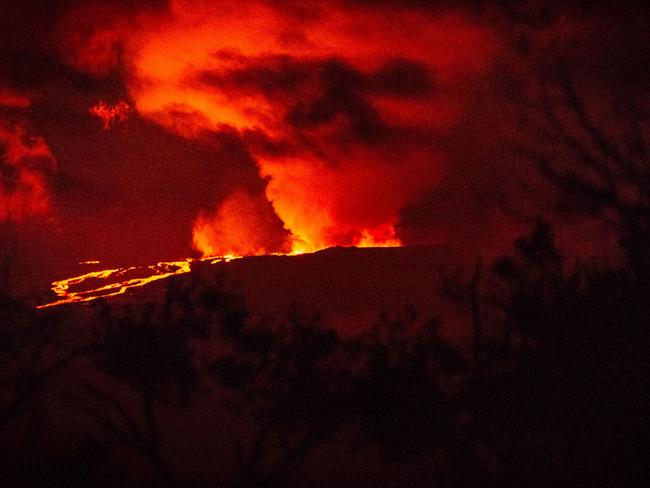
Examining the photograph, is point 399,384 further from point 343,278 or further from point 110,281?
point 343,278

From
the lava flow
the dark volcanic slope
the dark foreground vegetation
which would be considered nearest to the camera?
the dark foreground vegetation

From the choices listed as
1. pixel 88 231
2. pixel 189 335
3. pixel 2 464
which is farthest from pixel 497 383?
pixel 88 231

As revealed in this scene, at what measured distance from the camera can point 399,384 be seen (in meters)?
15.8

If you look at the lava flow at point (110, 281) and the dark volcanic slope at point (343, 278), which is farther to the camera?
the dark volcanic slope at point (343, 278)

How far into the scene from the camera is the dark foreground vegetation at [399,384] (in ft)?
36.1

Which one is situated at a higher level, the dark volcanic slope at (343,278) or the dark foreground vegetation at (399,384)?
the dark volcanic slope at (343,278)

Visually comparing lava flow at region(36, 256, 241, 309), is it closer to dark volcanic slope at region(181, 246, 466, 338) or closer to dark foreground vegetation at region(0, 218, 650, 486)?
dark volcanic slope at region(181, 246, 466, 338)

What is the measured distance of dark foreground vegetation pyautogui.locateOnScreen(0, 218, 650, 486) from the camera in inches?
434

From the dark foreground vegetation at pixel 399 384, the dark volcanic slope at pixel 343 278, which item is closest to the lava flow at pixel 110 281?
the dark volcanic slope at pixel 343 278

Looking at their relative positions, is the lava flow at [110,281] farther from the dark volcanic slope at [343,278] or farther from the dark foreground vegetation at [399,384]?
the dark foreground vegetation at [399,384]

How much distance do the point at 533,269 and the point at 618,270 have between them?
1563 millimetres

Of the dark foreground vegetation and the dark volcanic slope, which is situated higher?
the dark volcanic slope

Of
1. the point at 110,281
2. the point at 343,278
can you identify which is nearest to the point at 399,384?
the point at 110,281

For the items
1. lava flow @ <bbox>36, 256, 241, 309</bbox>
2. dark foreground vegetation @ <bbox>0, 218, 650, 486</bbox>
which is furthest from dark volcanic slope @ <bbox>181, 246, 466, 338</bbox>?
dark foreground vegetation @ <bbox>0, 218, 650, 486</bbox>
